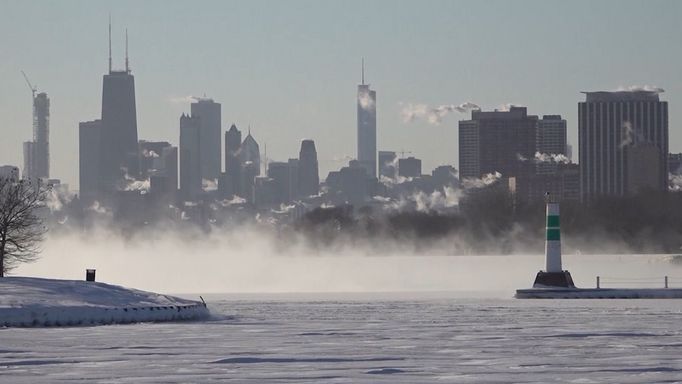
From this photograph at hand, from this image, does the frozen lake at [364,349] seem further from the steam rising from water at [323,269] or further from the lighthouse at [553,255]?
the steam rising from water at [323,269]

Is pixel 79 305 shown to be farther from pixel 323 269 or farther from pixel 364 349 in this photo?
pixel 323 269

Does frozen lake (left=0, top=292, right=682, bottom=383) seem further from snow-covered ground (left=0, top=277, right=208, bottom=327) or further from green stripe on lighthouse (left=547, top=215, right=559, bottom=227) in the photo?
green stripe on lighthouse (left=547, top=215, right=559, bottom=227)

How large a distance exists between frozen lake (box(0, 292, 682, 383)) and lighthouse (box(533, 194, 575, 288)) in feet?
56.4

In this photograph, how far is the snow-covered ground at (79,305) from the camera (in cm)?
4397

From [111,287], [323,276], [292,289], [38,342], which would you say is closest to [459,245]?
[323,276]

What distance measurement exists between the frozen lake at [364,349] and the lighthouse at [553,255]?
56.4 feet

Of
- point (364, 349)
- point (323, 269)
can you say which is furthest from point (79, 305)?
point (323, 269)

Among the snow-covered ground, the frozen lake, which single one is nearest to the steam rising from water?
the snow-covered ground

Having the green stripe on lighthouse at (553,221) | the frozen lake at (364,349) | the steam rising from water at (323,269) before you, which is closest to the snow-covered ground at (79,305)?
the frozen lake at (364,349)

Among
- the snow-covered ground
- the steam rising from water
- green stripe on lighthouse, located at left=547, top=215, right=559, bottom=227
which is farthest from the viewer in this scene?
the steam rising from water

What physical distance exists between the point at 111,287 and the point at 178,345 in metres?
15.0

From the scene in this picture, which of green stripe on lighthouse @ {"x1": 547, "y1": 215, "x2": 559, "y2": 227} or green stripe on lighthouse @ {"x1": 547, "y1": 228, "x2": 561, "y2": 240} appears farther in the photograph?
green stripe on lighthouse @ {"x1": 547, "y1": 228, "x2": 561, "y2": 240}

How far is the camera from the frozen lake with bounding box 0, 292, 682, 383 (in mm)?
28625

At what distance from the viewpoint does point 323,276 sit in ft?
365
